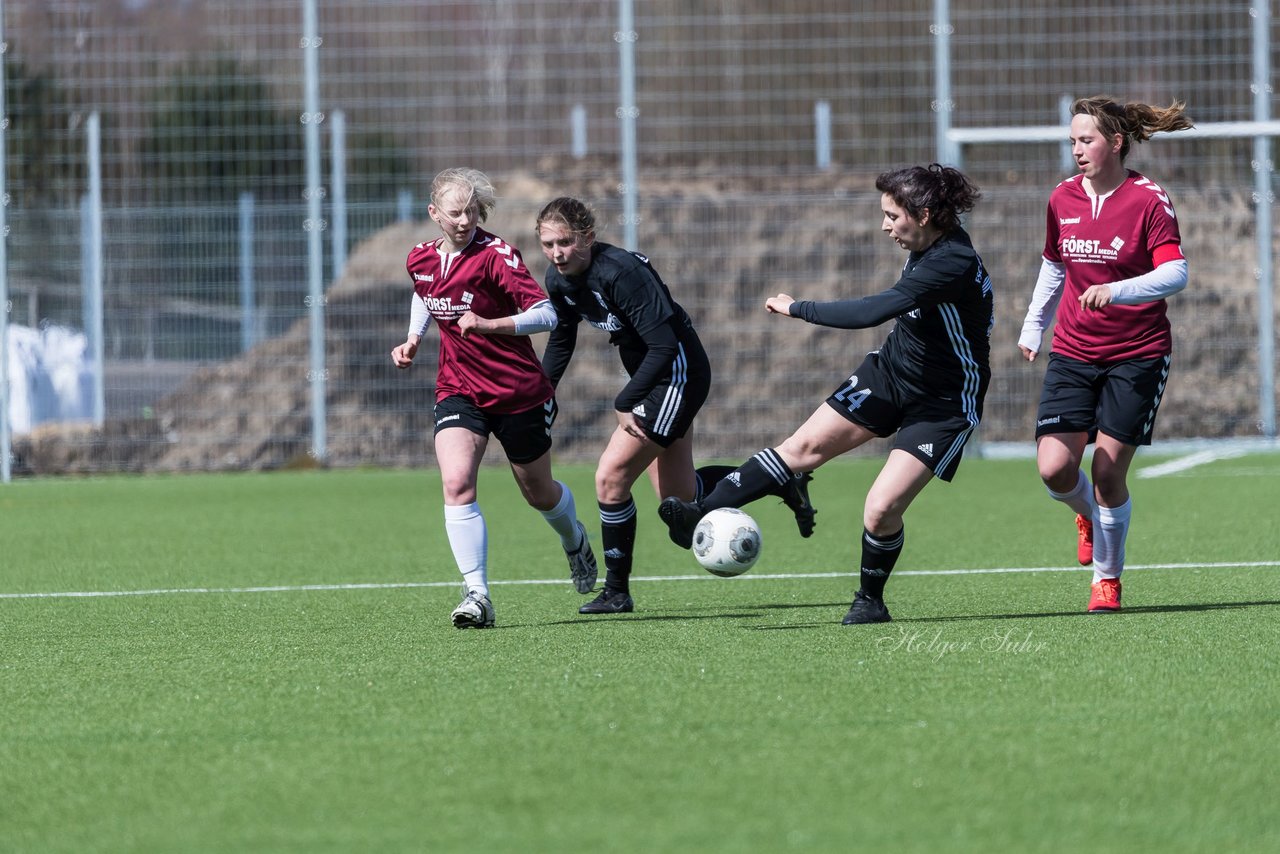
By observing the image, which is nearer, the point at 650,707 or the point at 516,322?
the point at 650,707

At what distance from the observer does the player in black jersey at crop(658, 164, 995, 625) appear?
5828 millimetres

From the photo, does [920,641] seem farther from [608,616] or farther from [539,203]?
[539,203]

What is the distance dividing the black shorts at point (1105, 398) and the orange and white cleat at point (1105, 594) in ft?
1.62

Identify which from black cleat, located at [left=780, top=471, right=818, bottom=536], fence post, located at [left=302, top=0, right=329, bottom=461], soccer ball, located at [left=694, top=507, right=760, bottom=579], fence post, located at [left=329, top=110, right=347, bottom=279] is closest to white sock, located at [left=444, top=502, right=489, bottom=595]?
soccer ball, located at [left=694, top=507, right=760, bottom=579]

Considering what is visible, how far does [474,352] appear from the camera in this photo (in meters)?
6.33

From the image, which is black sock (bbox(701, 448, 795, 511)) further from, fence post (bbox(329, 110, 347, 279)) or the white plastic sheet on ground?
the white plastic sheet on ground

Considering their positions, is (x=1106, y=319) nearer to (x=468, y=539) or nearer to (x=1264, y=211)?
(x=468, y=539)

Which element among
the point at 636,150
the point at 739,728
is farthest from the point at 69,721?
the point at 636,150

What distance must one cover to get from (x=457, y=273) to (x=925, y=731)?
284cm

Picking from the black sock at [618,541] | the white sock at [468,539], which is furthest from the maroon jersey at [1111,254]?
the white sock at [468,539]

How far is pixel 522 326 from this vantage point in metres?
6.08

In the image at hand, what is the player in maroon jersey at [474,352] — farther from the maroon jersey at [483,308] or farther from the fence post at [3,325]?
the fence post at [3,325]

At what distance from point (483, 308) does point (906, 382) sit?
1.48m

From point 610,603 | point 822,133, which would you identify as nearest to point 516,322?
point 610,603
